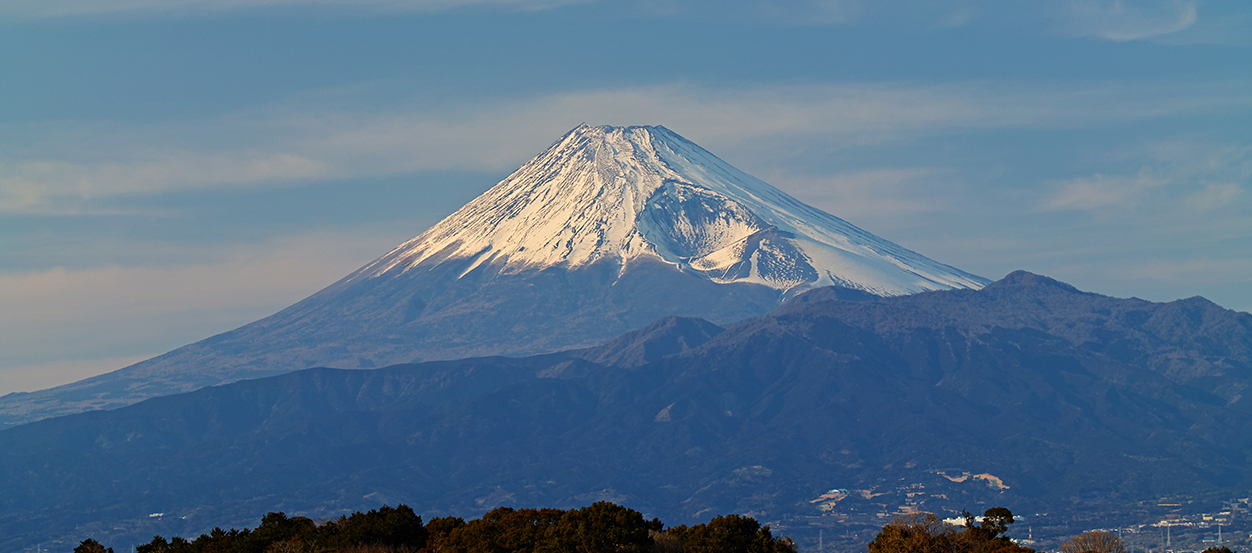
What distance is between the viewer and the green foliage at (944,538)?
91688 mm

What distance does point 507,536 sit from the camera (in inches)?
4053

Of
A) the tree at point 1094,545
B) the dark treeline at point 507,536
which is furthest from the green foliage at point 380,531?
the tree at point 1094,545

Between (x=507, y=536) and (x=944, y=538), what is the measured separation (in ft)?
90.9

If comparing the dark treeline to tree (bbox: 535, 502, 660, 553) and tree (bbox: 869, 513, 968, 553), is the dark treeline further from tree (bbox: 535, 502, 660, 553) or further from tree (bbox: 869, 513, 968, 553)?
tree (bbox: 869, 513, 968, 553)

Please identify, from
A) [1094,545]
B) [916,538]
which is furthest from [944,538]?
[1094,545]

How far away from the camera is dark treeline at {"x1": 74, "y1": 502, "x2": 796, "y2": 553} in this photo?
3797 inches

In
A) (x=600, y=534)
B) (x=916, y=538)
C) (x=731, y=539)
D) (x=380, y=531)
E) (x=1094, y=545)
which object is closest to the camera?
(x=916, y=538)

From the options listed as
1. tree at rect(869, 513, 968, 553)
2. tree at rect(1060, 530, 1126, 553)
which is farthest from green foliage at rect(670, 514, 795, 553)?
tree at rect(1060, 530, 1126, 553)

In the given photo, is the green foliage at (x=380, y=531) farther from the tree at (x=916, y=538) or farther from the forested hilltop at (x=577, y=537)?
the tree at (x=916, y=538)

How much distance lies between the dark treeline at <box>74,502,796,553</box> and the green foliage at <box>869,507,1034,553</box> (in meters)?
6.53

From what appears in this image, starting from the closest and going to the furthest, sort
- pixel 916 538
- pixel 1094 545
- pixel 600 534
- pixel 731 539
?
pixel 916 538 < pixel 1094 545 < pixel 731 539 < pixel 600 534

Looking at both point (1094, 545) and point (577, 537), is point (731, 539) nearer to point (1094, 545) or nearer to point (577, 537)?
point (577, 537)

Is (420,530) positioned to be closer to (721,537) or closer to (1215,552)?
(721,537)

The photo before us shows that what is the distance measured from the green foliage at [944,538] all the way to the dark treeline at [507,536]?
257 inches
